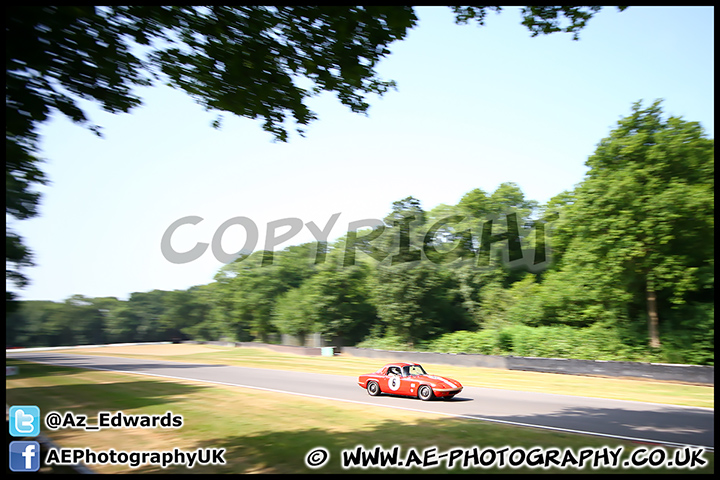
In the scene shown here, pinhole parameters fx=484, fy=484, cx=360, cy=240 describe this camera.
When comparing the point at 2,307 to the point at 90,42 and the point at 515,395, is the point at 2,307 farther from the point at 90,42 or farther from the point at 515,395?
the point at 515,395

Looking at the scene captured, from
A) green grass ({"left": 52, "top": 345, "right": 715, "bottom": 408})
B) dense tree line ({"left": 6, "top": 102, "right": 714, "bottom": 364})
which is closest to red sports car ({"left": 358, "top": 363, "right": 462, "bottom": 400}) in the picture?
green grass ({"left": 52, "top": 345, "right": 715, "bottom": 408})

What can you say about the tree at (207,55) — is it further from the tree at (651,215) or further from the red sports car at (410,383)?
the tree at (651,215)

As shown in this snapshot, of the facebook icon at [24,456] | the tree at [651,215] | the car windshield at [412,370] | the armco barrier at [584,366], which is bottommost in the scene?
the armco barrier at [584,366]

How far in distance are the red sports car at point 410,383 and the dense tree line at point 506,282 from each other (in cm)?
1159

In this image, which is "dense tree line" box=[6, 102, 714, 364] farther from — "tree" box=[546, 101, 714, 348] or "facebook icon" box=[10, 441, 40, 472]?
"facebook icon" box=[10, 441, 40, 472]

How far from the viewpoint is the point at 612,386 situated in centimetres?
1803

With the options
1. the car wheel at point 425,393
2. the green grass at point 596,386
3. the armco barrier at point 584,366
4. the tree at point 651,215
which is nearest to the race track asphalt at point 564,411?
the car wheel at point 425,393

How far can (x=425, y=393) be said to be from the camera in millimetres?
14359

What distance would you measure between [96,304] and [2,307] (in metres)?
71.3

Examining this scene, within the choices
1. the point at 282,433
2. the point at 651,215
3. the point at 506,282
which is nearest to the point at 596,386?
the point at 651,215

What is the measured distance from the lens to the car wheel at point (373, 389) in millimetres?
15470

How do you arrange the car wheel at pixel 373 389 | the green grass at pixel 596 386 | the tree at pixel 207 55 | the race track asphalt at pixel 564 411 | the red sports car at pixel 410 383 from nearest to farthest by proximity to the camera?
the tree at pixel 207 55
the race track asphalt at pixel 564 411
the red sports car at pixel 410 383
the green grass at pixel 596 386
the car wheel at pixel 373 389

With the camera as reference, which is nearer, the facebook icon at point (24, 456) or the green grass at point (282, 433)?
the facebook icon at point (24, 456)

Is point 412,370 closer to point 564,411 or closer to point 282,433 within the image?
point 564,411
